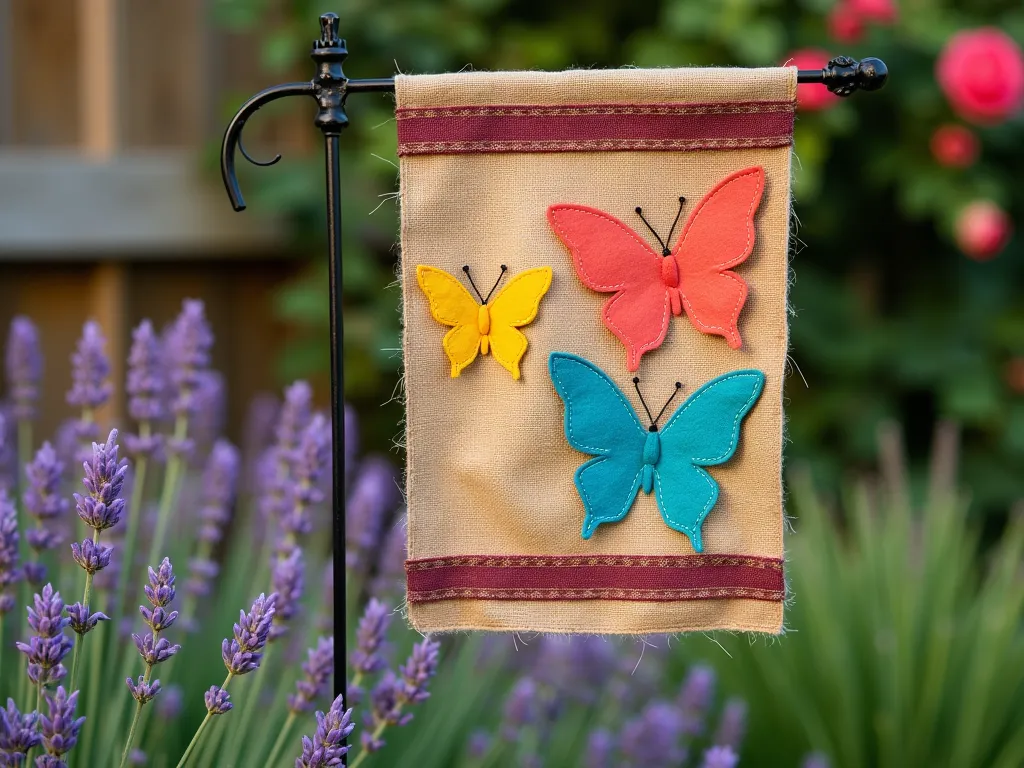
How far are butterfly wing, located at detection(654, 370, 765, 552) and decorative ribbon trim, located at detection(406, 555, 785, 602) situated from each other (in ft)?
0.11

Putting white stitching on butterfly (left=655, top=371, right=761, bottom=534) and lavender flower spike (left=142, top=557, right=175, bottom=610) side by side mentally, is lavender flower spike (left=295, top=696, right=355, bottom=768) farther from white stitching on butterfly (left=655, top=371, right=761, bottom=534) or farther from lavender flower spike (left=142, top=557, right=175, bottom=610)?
white stitching on butterfly (left=655, top=371, right=761, bottom=534)

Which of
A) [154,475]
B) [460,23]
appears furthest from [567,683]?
[460,23]

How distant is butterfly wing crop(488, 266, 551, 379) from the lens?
904mm

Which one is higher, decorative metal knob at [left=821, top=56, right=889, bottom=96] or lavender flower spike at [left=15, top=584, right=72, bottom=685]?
decorative metal knob at [left=821, top=56, right=889, bottom=96]

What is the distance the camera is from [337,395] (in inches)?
35.9

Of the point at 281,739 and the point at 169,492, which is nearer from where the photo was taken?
the point at 281,739

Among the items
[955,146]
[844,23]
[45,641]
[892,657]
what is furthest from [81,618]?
[955,146]

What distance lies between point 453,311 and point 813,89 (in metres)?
1.23

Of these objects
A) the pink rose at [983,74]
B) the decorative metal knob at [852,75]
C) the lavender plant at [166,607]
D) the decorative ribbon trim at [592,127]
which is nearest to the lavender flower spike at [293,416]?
the lavender plant at [166,607]

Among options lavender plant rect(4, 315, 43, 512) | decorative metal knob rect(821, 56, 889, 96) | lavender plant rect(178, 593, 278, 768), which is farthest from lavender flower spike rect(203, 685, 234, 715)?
decorative metal knob rect(821, 56, 889, 96)

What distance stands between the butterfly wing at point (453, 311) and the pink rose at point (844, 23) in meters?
1.48

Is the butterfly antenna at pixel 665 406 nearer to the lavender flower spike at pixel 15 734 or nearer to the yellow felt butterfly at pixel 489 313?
the yellow felt butterfly at pixel 489 313

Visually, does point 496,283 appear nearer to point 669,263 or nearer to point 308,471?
point 669,263

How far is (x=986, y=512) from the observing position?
2395 mm
